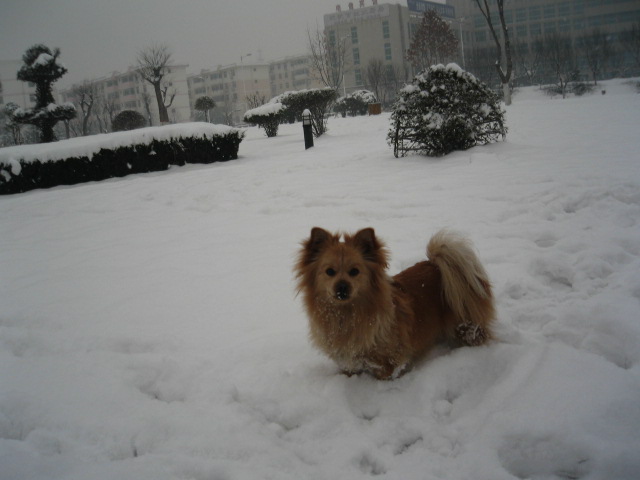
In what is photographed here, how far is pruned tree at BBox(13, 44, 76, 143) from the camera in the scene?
1856cm

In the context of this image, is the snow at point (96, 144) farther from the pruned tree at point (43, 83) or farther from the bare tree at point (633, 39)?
the bare tree at point (633, 39)

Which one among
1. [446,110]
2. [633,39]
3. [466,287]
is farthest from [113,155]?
[633,39]

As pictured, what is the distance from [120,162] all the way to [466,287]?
1166 cm

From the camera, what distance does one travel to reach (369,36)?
75875 millimetres

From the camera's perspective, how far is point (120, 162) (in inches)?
471

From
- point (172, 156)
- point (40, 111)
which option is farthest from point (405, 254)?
point (40, 111)

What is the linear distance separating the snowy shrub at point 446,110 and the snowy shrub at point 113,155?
656 cm

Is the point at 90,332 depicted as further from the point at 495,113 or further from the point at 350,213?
the point at 495,113

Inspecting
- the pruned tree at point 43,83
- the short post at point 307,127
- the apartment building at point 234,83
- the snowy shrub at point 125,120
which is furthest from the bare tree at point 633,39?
the apartment building at point 234,83

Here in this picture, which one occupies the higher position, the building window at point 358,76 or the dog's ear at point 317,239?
the building window at point 358,76

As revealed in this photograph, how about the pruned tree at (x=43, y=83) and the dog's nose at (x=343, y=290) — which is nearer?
the dog's nose at (x=343, y=290)

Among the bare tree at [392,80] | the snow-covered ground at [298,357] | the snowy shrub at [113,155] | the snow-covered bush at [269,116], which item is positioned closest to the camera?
the snow-covered ground at [298,357]

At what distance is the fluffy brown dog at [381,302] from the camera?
2547 millimetres

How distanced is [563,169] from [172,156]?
34.8ft
